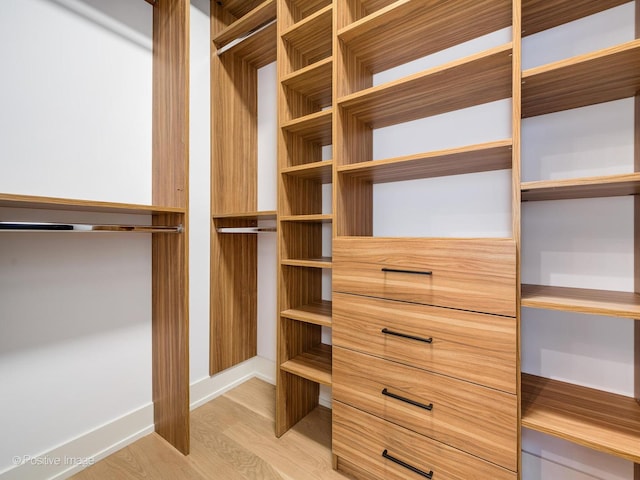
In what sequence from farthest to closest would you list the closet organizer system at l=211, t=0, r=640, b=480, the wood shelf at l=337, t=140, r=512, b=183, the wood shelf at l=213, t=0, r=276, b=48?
the wood shelf at l=213, t=0, r=276, b=48 < the wood shelf at l=337, t=140, r=512, b=183 < the closet organizer system at l=211, t=0, r=640, b=480

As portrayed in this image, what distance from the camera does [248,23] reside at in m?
1.67

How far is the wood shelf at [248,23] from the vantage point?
61.3 inches

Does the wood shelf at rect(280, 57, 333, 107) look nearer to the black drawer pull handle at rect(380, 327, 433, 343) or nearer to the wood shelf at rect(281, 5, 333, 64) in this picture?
the wood shelf at rect(281, 5, 333, 64)

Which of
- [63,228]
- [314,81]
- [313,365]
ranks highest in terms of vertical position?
[314,81]

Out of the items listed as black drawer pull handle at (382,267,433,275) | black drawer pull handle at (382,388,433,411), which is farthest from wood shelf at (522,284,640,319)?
black drawer pull handle at (382,388,433,411)

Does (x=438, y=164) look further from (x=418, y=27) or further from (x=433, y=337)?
→ (x=433, y=337)

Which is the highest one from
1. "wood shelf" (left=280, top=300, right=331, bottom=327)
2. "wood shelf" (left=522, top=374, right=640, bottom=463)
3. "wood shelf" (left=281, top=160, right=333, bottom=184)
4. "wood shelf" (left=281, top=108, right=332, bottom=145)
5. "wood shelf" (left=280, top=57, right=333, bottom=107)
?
"wood shelf" (left=280, top=57, right=333, bottom=107)

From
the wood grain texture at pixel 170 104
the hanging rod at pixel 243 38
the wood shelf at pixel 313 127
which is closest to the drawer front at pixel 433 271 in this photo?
the wood shelf at pixel 313 127

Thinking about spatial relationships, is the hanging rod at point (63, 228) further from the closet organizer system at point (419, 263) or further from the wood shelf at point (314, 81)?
the wood shelf at point (314, 81)

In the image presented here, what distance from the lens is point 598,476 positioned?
1.09 meters

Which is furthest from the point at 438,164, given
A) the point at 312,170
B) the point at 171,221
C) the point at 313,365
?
the point at 171,221

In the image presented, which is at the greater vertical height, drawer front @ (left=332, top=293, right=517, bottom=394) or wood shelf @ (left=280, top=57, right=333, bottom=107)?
wood shelf @ (left=280, top=57, right=333, bottom=107)

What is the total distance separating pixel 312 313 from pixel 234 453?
781mm

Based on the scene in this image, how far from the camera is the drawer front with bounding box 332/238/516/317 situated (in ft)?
3.03
